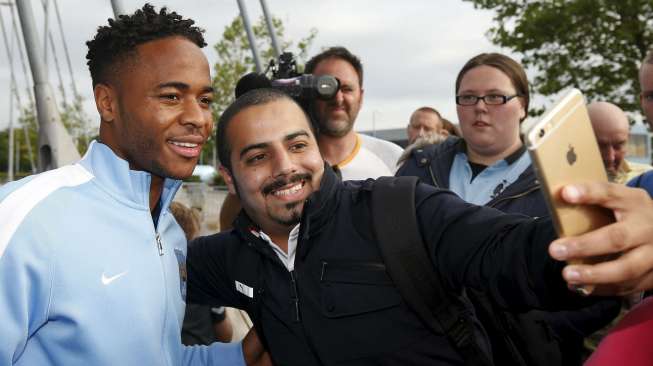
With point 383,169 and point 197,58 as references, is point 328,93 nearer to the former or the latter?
point 383,169

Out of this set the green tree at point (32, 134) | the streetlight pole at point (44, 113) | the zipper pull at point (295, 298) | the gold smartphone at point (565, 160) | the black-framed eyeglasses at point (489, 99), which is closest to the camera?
the gold smartphone at point (565, 160)

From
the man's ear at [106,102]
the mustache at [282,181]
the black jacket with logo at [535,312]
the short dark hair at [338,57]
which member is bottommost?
the black jacket with logo at [535,312]

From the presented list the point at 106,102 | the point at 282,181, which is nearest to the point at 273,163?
the point at 282,181

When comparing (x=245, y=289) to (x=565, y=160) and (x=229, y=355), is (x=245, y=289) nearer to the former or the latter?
(x=229, y=355)

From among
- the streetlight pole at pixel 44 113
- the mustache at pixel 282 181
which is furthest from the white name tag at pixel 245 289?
the streetlight pole at pixel 44 113

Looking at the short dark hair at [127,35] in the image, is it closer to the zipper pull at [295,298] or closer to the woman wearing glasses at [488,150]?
the zipper pull at [295,298]

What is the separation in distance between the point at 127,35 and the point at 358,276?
1.10m

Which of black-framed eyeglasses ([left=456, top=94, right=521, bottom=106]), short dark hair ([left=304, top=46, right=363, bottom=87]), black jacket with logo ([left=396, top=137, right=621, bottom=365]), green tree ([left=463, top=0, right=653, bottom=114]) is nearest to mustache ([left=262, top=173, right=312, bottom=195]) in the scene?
black jacket with logo ([left=396, top=137, right=621, bottom=365])

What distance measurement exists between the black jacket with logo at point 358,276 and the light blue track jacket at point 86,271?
328 millimetres

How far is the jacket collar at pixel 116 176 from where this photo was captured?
1924 millimetres

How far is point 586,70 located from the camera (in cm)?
1692

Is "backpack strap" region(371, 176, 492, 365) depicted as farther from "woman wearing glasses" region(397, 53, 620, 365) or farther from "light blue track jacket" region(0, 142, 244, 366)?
"woman wearing glasses" region(397, 53, 620, 365)

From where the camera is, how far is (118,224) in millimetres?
1862

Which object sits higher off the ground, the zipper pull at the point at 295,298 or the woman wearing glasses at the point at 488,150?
the woman wearing glasses at the point at 488,150
